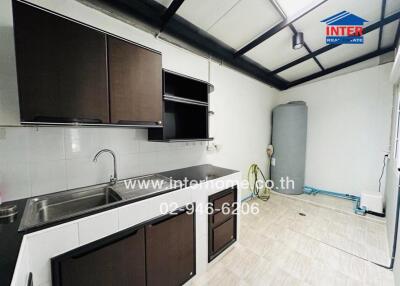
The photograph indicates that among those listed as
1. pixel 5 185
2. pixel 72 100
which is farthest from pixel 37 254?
pixel 72 100

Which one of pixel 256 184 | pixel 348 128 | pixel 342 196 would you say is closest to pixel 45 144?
pixel 256 184

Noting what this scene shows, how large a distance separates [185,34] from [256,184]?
2.87 meters

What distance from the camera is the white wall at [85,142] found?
108cm

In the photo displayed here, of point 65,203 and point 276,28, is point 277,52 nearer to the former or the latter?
point 276,28

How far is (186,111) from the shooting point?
6.84 ft

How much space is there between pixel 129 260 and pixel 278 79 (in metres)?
3.93

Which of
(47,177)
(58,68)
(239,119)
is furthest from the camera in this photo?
(239,119)

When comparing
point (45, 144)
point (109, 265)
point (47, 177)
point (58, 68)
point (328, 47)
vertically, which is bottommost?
point (109, 265)

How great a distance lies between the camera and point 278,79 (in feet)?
11.8

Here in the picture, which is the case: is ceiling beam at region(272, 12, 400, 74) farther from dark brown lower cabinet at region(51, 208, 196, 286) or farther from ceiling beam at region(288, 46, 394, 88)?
dark brown lower cabinet at region(51, 208, 196, 286)

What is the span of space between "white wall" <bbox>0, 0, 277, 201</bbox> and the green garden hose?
2.57 feet

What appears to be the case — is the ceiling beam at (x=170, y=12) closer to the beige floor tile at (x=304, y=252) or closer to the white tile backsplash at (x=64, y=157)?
the white tile backsplash at (x=64, y=157)

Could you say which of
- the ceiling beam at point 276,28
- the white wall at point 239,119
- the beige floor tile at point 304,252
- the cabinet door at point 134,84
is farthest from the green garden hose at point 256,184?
the cabinet door at point 134,84

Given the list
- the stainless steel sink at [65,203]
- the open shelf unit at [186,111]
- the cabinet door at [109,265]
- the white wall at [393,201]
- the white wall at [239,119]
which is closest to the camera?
the cabinet door at [109,265]
